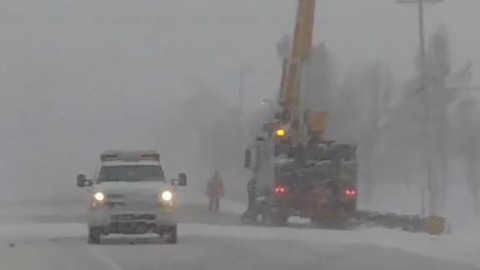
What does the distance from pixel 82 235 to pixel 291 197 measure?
22.1 feet

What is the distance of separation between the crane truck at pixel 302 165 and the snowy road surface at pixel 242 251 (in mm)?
2417

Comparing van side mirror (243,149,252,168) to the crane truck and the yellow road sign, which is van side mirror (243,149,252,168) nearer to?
the crane truck

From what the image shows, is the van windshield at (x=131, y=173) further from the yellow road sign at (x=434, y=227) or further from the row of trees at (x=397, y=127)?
the row of trees at (x=397, y=127)

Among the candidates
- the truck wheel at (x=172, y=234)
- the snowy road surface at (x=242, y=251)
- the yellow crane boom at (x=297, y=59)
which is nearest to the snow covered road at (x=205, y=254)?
the snowy road surface at (x=242, y=251)

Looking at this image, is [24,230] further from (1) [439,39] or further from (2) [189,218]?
(1) [439,39]

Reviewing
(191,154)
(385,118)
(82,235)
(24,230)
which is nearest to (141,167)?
(82,235)

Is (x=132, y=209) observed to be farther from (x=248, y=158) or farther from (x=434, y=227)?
(x=248, y=158)

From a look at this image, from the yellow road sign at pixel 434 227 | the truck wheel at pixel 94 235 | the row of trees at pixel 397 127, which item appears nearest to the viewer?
the truck wheel at pixel 94 235

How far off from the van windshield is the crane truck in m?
7.58

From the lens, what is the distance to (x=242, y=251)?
2495 centimetres

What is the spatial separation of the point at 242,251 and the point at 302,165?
40.0 ft

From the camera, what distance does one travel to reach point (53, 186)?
11712 centimetres

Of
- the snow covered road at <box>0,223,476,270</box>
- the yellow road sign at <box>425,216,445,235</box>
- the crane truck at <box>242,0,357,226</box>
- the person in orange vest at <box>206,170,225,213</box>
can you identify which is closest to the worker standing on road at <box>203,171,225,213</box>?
the person in orange vest at <box>206,170,225,213</box>

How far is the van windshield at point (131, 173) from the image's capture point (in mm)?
29469
